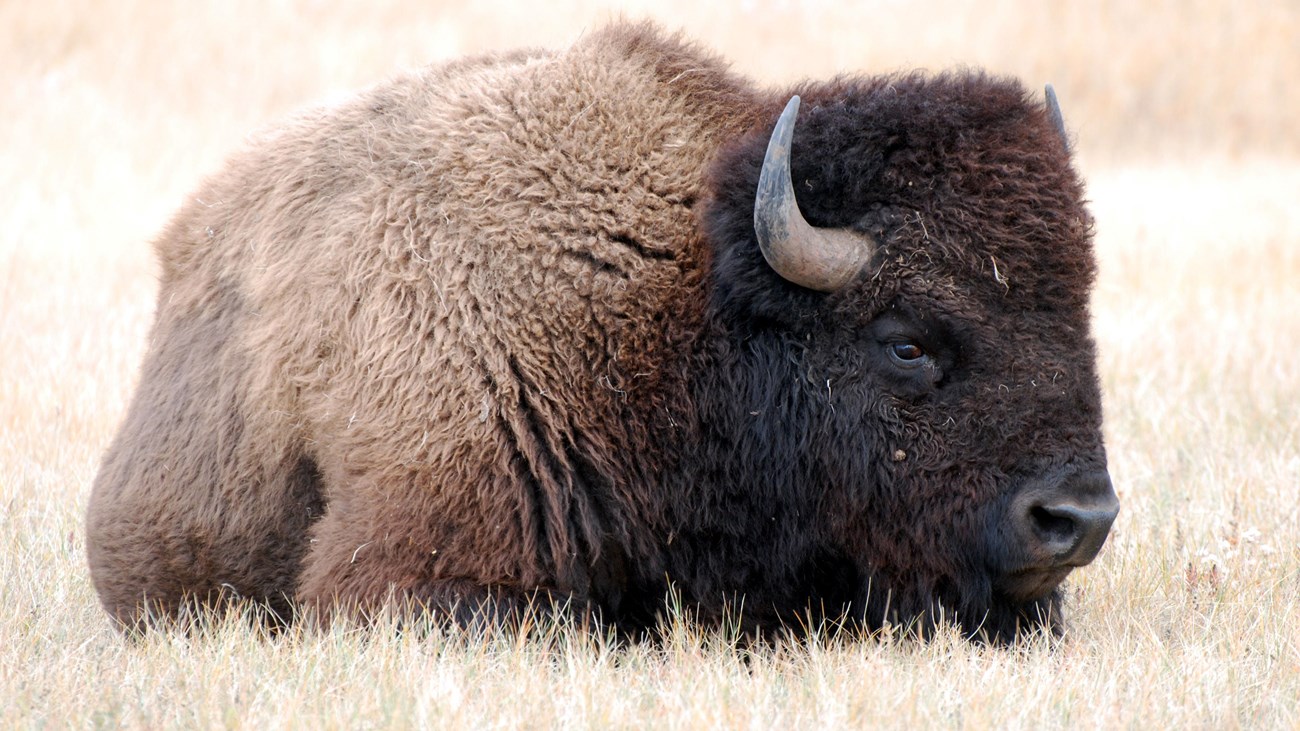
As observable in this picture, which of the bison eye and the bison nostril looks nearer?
the bison nostril

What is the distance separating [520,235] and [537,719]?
4.85 feet

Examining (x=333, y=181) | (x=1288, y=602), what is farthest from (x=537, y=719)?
(x=1288, y=602)

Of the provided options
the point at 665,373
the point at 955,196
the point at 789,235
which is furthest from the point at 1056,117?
the point at 665,373

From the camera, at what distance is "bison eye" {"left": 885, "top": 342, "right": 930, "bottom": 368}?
13.0ft

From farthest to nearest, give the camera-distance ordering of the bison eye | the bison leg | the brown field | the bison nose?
1. the bison leg
2. the bison eye
3. the bison nose
4. the brown field

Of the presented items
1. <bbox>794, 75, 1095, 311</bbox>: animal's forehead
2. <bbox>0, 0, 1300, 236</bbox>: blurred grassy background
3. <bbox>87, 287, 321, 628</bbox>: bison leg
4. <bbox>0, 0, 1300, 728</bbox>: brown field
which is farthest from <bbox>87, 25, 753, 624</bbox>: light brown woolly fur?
<bbox>0, 0, 1300, 236</bbox>: blurred grassy background

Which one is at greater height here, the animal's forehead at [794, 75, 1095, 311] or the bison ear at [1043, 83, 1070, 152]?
the bison ear at [1043, 83, 1070, 152]

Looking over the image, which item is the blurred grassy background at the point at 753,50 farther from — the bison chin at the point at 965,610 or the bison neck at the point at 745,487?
the bison chin at the point at 965,610

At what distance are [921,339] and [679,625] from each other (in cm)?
108

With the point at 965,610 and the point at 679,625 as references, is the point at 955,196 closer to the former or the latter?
the point at 965,610

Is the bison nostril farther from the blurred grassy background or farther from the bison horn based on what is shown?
the blurred grassy background

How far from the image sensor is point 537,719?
3.21 meters

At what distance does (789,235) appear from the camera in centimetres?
378

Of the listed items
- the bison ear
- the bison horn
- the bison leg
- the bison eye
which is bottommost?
the bison leg
